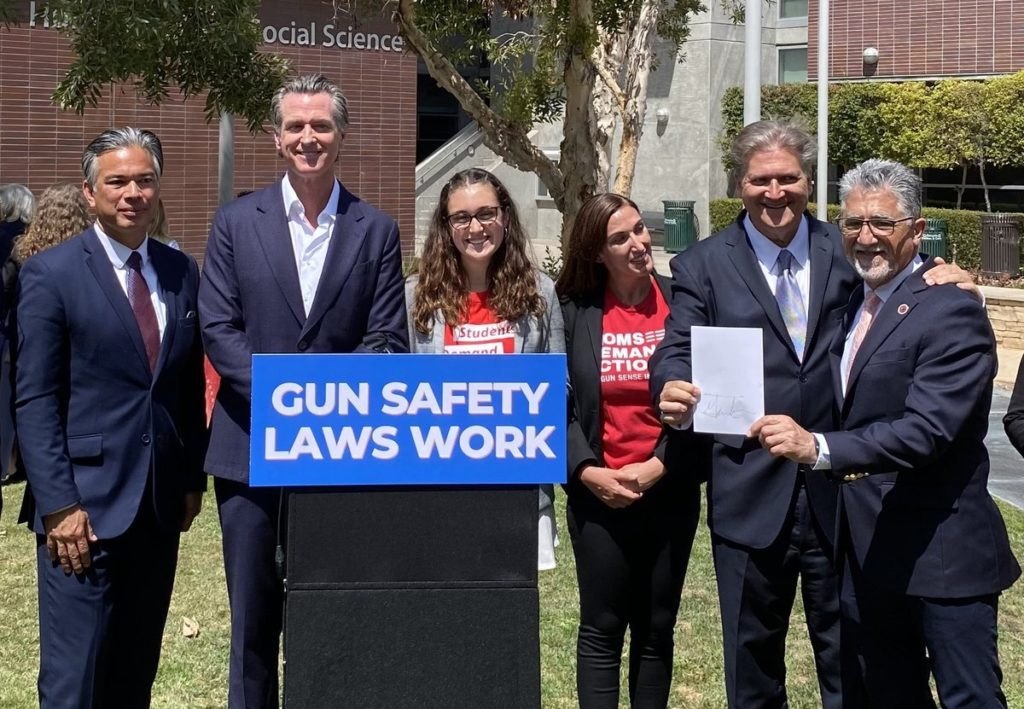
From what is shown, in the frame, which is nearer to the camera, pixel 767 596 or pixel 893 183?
pixel 893 183

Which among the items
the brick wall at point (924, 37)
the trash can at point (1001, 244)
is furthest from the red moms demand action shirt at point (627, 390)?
the brick wall at point (924, 37)

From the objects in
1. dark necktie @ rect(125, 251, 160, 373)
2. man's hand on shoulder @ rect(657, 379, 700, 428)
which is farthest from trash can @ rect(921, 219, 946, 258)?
dark necktie @ rect(125, 251, 160, 373)

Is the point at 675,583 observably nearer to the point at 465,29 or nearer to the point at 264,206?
the point at 264,206

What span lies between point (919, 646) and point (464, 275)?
188 centimetres

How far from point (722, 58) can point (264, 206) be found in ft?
87.9

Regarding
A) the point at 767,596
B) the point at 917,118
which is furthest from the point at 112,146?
the point at 917,118

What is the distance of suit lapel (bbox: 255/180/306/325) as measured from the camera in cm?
409

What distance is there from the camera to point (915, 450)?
3629mm

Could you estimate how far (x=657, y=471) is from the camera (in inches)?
176

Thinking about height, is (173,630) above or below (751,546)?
below

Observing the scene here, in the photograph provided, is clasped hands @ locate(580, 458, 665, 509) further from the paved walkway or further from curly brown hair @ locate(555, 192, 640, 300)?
the paved walkway

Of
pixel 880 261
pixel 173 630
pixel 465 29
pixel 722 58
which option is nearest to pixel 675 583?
pixel 880 261

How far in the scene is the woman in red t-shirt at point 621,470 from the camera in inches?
179
